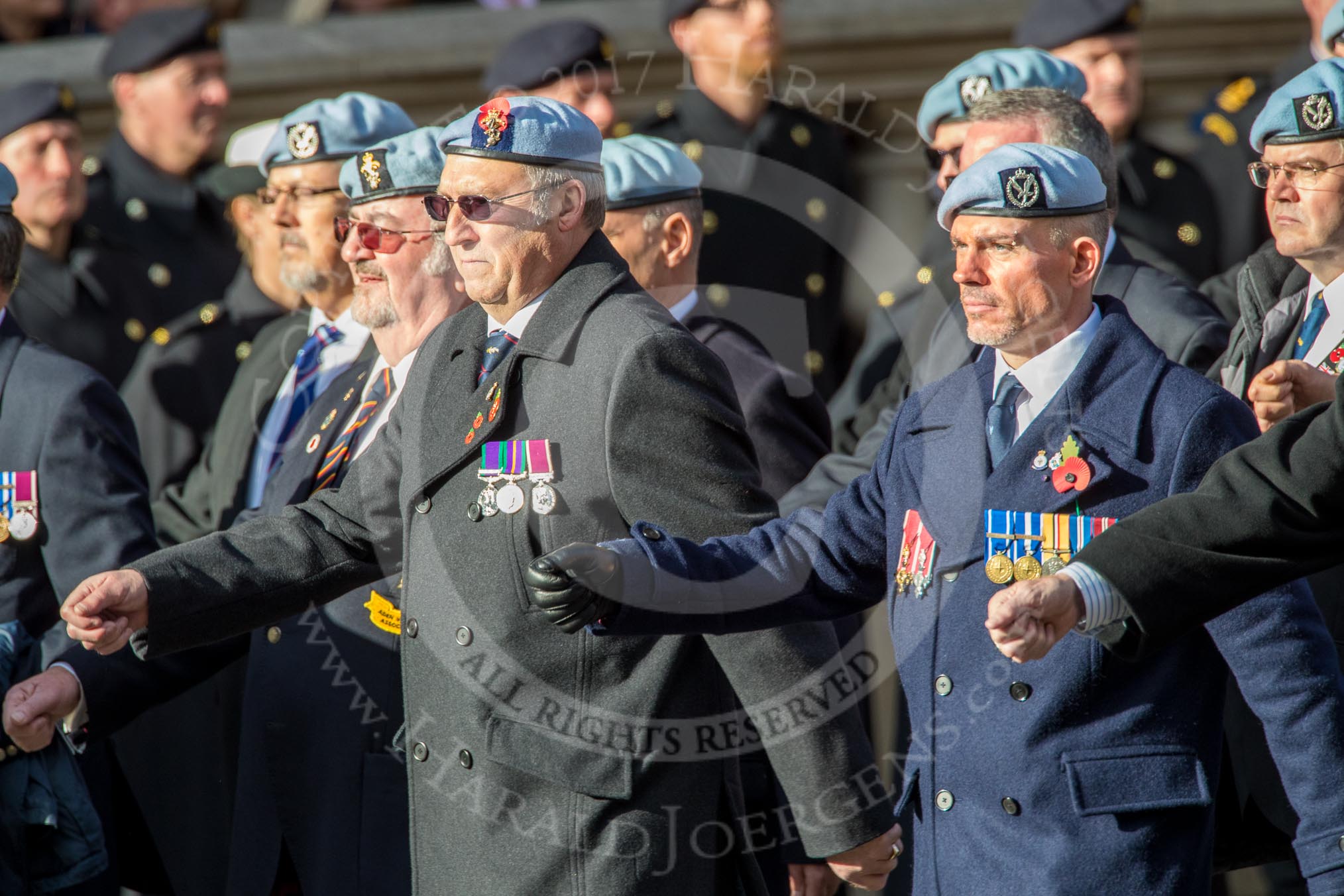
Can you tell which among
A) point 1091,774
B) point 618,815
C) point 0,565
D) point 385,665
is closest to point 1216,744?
point 1091,774

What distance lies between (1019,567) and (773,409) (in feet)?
5.01

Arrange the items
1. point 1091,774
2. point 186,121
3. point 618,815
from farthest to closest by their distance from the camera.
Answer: point 186,121 < point 618,815 < point 1091,774

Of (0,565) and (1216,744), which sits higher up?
(0,565)

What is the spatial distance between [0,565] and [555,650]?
1615 mm

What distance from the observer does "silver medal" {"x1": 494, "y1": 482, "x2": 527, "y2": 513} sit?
356 cm

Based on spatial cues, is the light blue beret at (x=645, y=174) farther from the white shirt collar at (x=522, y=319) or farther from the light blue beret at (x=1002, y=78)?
the white shirt collar at (x=522, y=319)

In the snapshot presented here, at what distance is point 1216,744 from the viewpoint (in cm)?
321

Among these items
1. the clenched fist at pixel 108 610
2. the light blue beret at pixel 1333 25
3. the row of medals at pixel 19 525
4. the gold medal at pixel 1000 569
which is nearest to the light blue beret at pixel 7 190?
the row of medals at pixel 19 525

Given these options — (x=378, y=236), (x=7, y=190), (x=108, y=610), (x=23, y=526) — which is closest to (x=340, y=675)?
(x=108, y=610)

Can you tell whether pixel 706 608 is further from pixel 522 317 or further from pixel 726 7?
pixel 726 7

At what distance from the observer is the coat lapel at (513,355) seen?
11.9 ft

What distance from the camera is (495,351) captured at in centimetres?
376

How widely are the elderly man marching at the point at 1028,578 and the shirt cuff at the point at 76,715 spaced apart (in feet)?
5.08

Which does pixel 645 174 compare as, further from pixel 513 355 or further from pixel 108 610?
pixel 108 610
